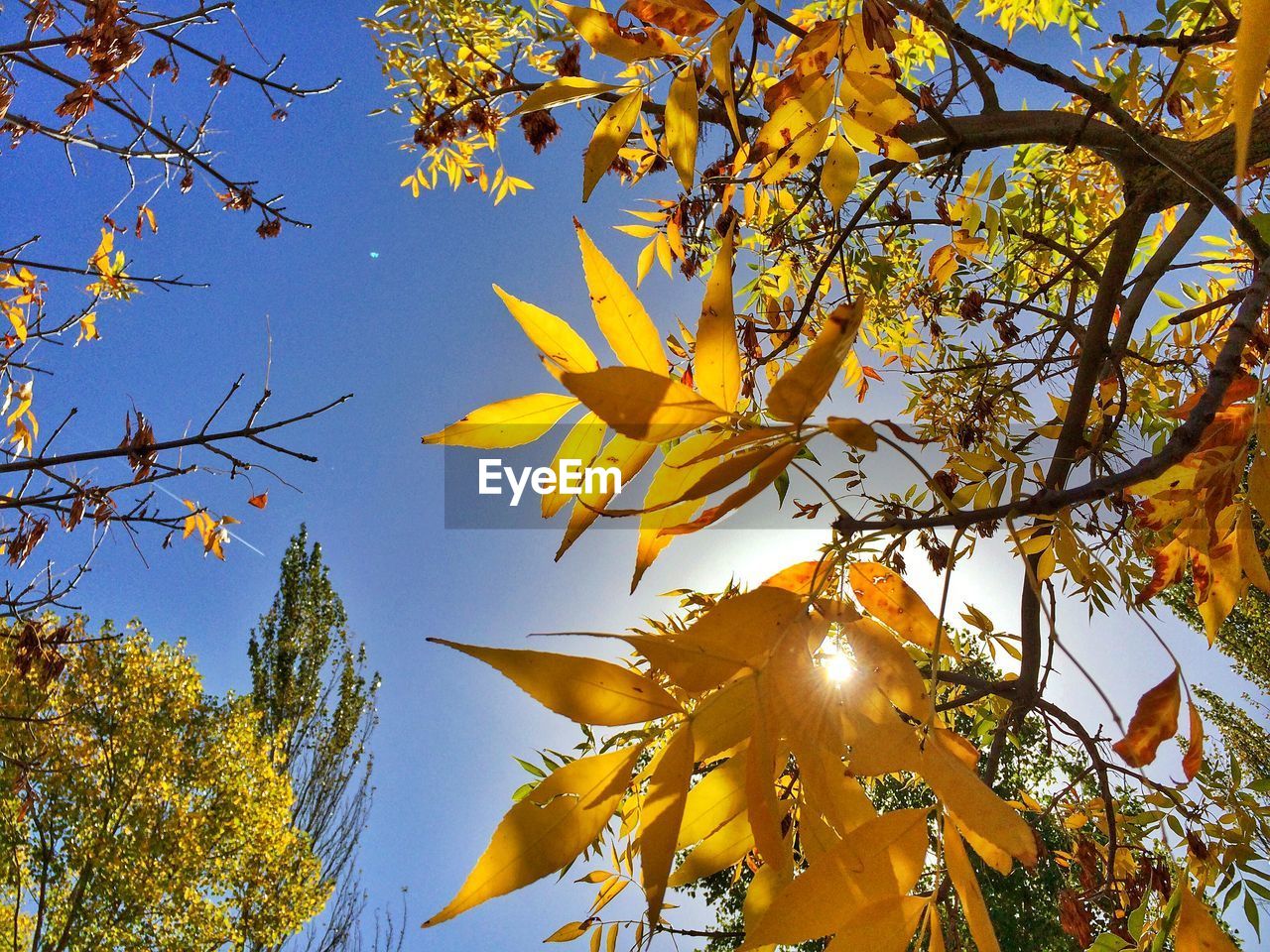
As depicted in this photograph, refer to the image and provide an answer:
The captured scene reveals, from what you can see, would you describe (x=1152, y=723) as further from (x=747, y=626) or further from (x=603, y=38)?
(x=603, y=38)

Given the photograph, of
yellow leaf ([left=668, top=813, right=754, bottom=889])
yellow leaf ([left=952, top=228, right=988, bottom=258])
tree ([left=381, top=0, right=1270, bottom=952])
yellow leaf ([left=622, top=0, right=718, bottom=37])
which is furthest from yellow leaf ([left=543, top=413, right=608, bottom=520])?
yellow leaf ([left=952, top=228, right=988, bottom=258])

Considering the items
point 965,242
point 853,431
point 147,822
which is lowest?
point 853,431

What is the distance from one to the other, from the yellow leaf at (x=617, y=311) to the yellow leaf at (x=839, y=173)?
1.10ft

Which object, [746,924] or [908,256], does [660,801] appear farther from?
[908,256]

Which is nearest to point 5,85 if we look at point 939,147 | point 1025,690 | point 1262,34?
point 939,147

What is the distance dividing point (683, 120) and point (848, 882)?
17.7 inches

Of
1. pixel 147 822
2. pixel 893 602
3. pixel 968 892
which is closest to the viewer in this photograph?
pixel 968 892

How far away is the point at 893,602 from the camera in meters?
0.39

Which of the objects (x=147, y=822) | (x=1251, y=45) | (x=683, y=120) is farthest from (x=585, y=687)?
(x=147, y=822)

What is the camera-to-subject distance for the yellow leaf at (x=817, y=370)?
0.25 metres

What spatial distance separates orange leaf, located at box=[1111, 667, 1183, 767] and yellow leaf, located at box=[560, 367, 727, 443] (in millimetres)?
305

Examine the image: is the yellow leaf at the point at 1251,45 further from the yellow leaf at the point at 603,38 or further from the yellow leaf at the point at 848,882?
the yellow leaf at the point at 603,38

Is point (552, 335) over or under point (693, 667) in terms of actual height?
over

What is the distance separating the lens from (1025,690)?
98 cm
